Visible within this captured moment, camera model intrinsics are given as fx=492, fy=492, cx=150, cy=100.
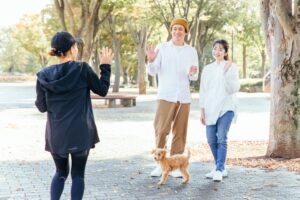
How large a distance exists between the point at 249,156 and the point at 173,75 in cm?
309

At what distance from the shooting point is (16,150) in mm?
9430

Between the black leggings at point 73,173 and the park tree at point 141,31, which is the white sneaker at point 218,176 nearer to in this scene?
the black leggings at point 73,173

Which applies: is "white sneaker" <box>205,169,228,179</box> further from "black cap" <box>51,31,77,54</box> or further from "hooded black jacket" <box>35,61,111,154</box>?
"black cap" <box>51,31,77,54</box>

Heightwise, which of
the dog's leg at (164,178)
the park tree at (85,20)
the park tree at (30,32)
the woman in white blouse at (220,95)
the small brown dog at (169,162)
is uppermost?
the park tree at (30,32)

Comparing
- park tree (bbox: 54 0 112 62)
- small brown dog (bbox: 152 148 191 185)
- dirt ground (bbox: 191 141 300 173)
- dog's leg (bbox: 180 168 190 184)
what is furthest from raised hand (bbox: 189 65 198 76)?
park tree (bbox: 54 0 112 62)

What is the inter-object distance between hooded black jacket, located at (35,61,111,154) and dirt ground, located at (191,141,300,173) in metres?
3.97

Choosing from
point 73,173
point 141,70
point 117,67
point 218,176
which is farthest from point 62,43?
point 141,70

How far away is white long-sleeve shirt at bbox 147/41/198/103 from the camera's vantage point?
6449mm

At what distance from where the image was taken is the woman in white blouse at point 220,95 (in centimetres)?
650

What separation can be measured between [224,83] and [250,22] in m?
40.0

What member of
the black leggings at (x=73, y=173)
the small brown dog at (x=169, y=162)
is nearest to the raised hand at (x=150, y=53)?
the small brown dog at (x=169, y=162)

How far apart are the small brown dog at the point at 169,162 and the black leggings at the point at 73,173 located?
66.9 inches

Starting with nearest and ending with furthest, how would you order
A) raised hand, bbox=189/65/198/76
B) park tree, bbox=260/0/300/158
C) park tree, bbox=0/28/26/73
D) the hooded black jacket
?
the hooded black jacket
raised hand, bbox=189/65/198/76
park tree, bbox=260/0/300/158
park tree, bbox=0/28/26/73

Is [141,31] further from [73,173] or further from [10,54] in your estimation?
[10,54]
